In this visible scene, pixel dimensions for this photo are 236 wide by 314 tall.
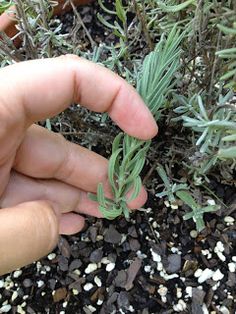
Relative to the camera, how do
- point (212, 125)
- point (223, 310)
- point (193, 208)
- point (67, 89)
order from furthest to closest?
point (223, 310) → point (193, 208) → point (67, 89) → point (212, 125)

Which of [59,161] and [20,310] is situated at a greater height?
[59,161]

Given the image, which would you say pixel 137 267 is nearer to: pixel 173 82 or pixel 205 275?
pixel 205 275

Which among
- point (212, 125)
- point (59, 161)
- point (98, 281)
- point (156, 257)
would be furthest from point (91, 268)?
point (212, 125)

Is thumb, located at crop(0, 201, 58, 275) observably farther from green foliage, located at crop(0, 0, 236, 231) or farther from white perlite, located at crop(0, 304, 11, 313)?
white perlite, located at crop(0, 304, 11, 313)

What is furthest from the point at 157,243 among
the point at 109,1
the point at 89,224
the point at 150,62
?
the point at 109,1

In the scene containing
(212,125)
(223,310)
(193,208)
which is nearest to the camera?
(212,125)

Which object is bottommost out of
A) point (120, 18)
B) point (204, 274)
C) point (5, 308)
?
point (5, 308)
